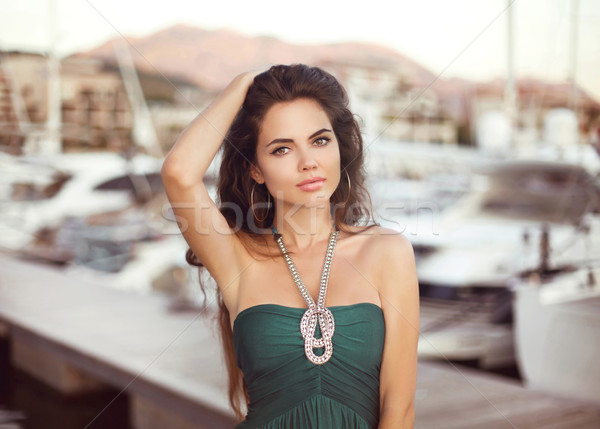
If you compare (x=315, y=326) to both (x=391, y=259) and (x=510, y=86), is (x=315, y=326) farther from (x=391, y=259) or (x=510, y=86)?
(x=510, y=86)

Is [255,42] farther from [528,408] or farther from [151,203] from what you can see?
[528,408]

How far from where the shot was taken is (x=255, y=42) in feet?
23.5

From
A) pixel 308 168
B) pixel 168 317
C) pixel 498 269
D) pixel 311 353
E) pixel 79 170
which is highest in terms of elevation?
pixel 308 168

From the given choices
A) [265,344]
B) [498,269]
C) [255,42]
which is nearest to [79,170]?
[255,42]

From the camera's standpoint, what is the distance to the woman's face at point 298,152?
1329 millimetres

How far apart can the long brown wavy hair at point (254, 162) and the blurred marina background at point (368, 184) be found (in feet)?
1.18

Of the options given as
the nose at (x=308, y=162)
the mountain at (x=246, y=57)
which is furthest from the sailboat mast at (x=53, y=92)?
the nose at (x=308, y=162)

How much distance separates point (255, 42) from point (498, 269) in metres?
4.08

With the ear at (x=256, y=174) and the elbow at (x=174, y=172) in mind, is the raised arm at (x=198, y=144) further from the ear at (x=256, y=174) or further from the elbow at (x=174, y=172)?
the ear at (x=256, y=174)

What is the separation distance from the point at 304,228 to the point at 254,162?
22 centimetres

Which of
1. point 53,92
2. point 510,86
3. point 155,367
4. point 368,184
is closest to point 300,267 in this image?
point 368,184

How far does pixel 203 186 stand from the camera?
129 centimetres

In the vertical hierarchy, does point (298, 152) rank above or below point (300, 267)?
above

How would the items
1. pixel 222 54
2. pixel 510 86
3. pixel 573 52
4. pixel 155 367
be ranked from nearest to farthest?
pixel 155 367 → pixel 573 52 → pixel 510 86 → pixel 222 54
